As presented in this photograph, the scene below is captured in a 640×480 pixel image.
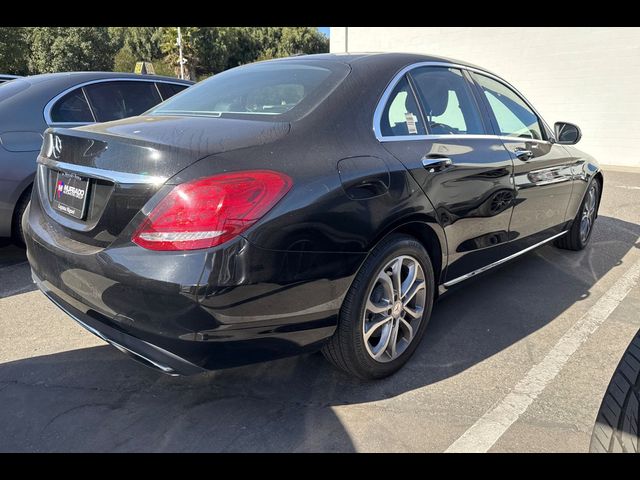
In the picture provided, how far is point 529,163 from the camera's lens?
10.8ft

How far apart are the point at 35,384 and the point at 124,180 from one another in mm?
1314

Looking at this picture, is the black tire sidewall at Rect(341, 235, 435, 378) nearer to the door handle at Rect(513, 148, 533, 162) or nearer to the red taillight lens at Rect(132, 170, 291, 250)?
the red taillight lens at Rect(132, 170, 291, 250)

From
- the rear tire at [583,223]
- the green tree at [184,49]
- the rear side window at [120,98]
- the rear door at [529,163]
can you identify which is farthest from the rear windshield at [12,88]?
the green tree at [184,49]

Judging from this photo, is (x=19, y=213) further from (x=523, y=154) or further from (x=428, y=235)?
(x=523, y=154)

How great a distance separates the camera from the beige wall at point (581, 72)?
11.6 metres

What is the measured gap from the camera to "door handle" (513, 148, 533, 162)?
126 inches

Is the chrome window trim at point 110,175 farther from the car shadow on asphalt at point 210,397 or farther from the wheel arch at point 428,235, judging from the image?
the car shadow on asphalt at point 210,397

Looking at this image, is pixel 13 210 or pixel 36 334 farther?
pixel 13 210

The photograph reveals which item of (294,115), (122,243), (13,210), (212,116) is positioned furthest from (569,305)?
(13,210)
